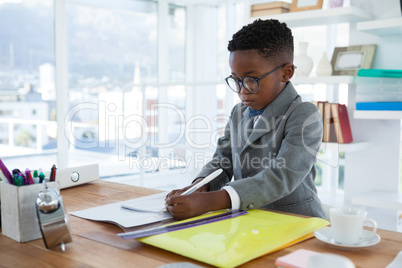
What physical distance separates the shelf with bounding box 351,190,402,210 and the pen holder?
1.87 m

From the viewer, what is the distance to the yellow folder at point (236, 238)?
2.40ft

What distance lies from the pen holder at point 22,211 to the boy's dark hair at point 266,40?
2.25 ft

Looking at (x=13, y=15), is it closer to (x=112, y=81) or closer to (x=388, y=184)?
(x=112, y=81)

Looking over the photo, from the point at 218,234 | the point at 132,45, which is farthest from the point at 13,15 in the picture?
the point at 218,234

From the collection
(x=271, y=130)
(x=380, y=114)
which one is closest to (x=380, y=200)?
(x=380, y=114)

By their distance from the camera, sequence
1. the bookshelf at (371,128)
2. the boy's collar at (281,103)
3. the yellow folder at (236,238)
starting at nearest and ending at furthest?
the yellow folder at (236,238) < the boy's collar at (281,103) < the bookshelf at (371,128)

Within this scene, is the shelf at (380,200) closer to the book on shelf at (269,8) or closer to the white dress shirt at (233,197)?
the book on shelf at (269,8)

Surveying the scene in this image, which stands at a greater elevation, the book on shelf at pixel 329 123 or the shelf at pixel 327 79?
the shelf at pixel 327 79

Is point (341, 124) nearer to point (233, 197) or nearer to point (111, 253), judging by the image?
point (233, 197)

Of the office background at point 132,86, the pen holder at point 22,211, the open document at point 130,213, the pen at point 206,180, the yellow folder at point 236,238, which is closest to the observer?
the yellow folder at point 236,238

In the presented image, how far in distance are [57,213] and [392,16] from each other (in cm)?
219

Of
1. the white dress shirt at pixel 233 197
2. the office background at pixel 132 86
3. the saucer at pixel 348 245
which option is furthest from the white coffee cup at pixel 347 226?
the office background at pixel 132 86

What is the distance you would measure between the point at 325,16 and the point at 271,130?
139cm

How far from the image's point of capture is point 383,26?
218 centimetres
